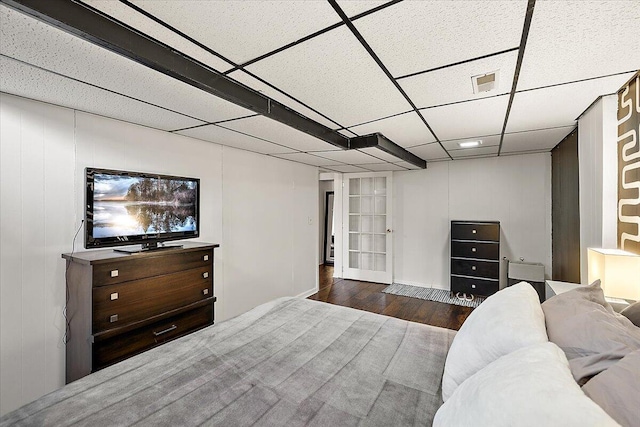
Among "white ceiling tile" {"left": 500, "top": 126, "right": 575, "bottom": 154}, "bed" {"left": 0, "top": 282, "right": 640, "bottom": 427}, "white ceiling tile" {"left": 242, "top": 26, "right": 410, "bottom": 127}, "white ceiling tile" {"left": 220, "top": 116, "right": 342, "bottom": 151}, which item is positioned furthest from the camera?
"white ceiling tile" {"left": 500, "top": 126, "right": 575, "bottom": 154}

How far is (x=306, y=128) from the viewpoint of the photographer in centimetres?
269

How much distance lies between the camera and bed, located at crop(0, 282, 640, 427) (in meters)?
0.72

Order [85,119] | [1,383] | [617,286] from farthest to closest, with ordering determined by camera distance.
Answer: [85,119]
[1,383]
[617,286]

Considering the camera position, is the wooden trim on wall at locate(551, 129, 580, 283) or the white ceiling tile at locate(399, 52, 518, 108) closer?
the white ceiling tile at locate(399, 52, 518, 108)

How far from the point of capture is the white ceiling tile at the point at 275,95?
5.94 ft

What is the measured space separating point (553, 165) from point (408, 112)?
9.96 feet

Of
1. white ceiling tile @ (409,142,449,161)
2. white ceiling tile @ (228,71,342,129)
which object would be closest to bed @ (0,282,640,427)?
white ceiling tile @ (228,71,342,129)

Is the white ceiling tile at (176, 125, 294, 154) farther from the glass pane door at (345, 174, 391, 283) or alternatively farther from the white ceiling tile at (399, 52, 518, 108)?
the glass pane door at (345, 174, 391, 283)

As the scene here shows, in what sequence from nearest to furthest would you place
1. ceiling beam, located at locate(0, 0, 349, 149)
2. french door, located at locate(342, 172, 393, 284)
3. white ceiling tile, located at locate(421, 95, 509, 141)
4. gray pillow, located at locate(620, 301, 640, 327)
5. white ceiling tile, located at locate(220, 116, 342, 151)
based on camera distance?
ceiling beam, located at locate(0, 0, 349, 149) < gray pillow, located at locate(620, 301, 640, 327) < white ceiling tile, located at locate(421, 95, 509, 141) < white ceiling tile, located at locate(220, 116, 342, 151) < french door, located at locate(342, 172, 393, 284)

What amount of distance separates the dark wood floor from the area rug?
149 millimetres

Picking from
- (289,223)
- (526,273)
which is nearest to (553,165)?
(526,273)

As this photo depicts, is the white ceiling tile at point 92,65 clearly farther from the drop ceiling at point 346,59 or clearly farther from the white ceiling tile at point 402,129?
the white ceiling tile at point 402,129

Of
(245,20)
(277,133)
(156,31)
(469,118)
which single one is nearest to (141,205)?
(277,133)

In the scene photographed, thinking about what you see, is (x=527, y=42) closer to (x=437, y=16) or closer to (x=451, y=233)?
(x=437, y=16)
